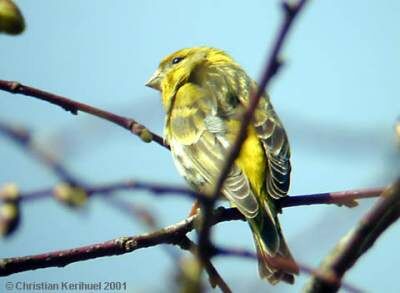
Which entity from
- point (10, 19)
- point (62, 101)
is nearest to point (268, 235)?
point (62, 101)

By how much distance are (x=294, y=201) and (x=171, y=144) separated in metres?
1.67

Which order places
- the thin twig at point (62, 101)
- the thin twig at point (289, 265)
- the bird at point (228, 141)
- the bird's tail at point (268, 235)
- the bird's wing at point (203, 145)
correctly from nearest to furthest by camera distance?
the thin twig at point (289, 265), the thin twig at point (62, 101), the bird's tail at point (268, 235), the bird at point (228, 141), the bird's wing at point (203, 145)

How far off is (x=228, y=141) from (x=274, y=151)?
0.37 meters

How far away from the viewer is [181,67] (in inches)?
258

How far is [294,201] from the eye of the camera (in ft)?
12.6

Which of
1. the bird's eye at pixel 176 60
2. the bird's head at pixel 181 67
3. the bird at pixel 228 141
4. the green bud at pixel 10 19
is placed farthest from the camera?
the bird's eye at pixel 176 60

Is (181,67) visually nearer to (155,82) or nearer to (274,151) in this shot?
(155,82)

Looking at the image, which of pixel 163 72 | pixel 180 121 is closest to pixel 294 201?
pixel 180 121

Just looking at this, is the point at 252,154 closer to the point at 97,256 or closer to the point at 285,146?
the point at 285,146

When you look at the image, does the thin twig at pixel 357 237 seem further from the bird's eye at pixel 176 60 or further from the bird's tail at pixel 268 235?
the bird's eye at pixel 176 60

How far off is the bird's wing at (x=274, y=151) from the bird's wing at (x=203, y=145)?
0.15 meters

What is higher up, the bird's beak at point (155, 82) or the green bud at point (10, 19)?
the green bud at point (10, 19)

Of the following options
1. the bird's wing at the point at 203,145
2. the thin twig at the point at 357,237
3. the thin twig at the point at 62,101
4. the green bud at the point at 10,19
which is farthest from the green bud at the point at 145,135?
the bird's wing at the point at 203,145

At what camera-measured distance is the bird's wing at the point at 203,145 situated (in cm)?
427
